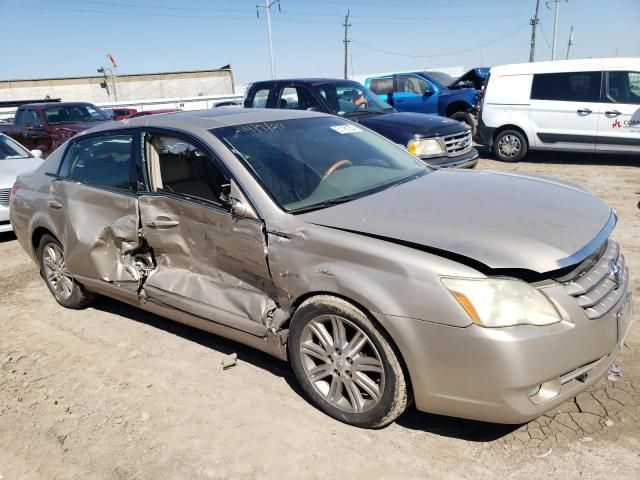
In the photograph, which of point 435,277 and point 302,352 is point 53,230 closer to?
point 302,352

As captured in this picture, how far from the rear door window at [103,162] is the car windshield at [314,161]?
833mm

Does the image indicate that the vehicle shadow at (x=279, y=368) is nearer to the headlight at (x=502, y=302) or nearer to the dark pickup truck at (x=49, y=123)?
the headlight at (x=502, y=302)

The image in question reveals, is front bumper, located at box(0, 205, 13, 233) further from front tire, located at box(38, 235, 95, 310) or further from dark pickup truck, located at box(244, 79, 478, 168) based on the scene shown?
dark pickup truck, located at box(244, 79, 478, 168)

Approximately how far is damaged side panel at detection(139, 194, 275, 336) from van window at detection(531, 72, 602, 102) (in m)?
8.52

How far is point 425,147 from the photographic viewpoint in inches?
287

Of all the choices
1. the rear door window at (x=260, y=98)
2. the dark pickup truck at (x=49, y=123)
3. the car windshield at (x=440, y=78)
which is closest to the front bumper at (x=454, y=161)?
the rear door window at (x=260, y=98)

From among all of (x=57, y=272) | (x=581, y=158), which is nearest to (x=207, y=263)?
(x=57, y=272)

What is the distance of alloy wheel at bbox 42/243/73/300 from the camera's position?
459 centimetres

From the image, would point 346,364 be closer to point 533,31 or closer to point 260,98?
point 260,98

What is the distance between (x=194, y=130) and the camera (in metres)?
3.49

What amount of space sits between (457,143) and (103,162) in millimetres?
5163

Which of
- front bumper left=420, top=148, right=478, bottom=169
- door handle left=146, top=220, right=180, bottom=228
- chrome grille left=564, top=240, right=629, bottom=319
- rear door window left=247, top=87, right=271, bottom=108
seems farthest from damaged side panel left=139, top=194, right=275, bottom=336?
rear door window left=247, top=87, right=271, bottom=108

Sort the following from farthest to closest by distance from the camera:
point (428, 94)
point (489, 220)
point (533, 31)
→ point (533, 31)
point (428, 94)
point (489, 220)

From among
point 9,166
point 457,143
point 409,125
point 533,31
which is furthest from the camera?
point 533,31
